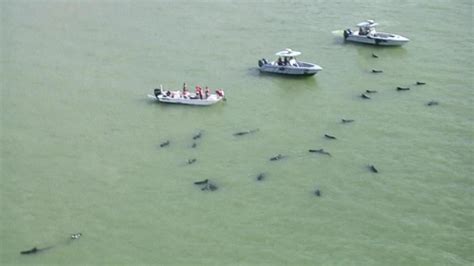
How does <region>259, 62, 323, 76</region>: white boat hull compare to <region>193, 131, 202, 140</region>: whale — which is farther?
<region>259, 62, 323, 76</region>: white boat hull

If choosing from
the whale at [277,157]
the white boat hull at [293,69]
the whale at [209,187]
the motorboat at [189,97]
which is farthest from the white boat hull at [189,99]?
the whale at [209,187]

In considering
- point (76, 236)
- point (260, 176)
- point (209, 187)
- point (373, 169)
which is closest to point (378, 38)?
point (373, 169)

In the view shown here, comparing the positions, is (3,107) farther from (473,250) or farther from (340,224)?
(473,250)

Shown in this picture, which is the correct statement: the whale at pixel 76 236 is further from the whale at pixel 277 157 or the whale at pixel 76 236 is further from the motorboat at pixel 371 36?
the motorboat at pixel 371 36

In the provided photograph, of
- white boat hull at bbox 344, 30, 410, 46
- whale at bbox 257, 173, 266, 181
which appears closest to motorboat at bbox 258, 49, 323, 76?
white boat hull at bbox 344, 30, 410, 46

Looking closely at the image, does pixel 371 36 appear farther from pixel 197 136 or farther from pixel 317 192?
pixel 317 192

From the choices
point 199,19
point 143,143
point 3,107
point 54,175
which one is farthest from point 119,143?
point 199,19

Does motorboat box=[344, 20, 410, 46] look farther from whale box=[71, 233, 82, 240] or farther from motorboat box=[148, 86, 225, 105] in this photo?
whale box=[71, 233, 82, 240]
